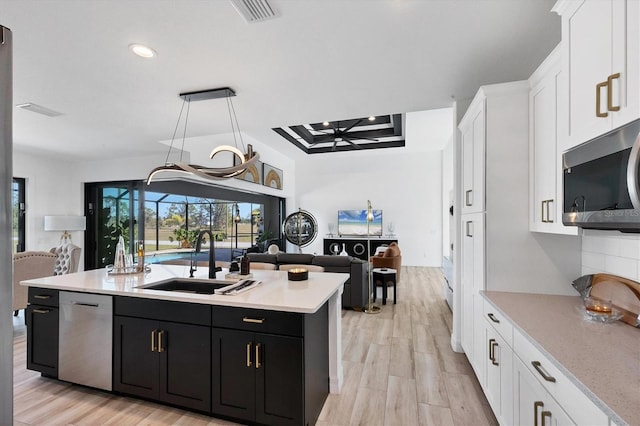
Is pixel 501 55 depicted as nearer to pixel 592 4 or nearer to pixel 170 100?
pixel 592 4

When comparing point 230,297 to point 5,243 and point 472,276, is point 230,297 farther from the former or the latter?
point 472,276

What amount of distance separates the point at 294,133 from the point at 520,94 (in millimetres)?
4956

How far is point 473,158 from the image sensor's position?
8.23 ft

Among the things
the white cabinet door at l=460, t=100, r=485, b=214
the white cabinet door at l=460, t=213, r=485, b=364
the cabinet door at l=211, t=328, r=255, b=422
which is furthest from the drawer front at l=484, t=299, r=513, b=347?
the cabinet door at l=211, t=328, r=255, b=422

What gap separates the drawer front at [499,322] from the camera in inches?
66.2

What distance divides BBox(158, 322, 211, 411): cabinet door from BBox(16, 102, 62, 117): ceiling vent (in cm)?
313

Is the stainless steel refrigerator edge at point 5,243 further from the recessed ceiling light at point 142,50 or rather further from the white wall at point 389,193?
the white wall at point 389,193

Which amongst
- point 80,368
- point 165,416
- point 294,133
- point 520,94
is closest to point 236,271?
point 165,416

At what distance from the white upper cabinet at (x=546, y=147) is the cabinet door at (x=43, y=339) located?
3.82 metres

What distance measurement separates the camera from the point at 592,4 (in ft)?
4.41

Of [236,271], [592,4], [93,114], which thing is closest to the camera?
[592,4]

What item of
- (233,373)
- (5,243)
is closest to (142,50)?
(5,243)

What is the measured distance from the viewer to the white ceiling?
187 cm

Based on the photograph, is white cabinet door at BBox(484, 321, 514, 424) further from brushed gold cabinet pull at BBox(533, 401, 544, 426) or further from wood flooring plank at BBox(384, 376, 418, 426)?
wood flooring plank at BBox(384, 376, 418, 426)
